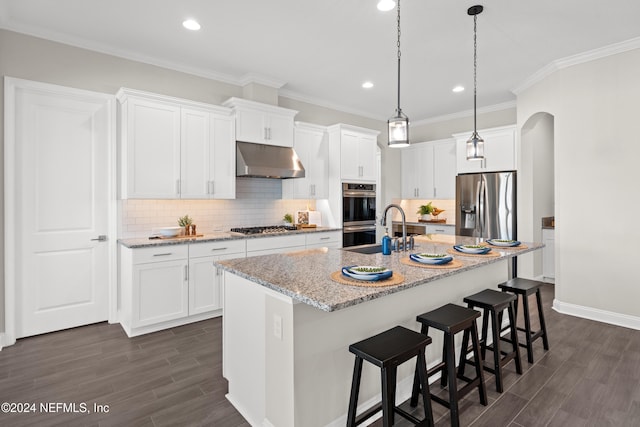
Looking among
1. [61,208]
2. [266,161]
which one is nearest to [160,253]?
[61,208]

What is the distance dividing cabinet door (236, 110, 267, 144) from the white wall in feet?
12.0

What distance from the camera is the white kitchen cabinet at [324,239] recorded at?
475 cm

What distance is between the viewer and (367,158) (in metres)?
5.66

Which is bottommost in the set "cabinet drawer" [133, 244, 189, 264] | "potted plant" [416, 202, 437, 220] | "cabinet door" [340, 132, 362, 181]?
"cabinet drawer" [133, 244, 189, 264]

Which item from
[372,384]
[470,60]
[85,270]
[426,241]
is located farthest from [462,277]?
[85,270]

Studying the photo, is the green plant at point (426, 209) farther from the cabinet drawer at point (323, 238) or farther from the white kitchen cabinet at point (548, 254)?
the cabinet drawer at point (323, 238)

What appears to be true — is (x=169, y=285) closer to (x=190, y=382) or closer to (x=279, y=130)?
(x=190, y=382)

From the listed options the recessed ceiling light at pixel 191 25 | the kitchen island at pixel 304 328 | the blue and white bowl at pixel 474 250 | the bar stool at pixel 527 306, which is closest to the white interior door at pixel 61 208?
the recessed ceiling light at pixel 191 25

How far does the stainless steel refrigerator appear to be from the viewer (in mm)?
5234

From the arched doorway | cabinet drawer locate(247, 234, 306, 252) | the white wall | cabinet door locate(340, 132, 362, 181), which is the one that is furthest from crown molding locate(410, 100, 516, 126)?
cabinet drawer locate(247, 234, 306, 252)

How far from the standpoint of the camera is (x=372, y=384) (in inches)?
84.9

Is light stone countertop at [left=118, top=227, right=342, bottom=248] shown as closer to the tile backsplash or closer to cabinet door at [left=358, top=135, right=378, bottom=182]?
the tile backsplash

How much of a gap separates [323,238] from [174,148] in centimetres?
230

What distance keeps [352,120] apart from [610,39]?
3673 mm
